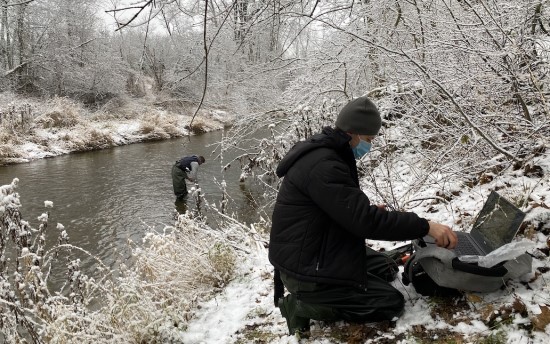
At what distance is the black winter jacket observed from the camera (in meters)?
2.35

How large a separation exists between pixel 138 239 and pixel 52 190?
4.75 m

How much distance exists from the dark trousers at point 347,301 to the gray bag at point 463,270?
0.97 feet

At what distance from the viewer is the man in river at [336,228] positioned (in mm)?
2361

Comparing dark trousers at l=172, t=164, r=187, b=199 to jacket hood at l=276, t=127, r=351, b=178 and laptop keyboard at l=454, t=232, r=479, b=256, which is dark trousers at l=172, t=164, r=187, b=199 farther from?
laptop keyboard at l=454, t=232, r=479, b=256

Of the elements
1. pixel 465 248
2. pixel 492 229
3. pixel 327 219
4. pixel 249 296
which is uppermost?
pixel 327 219

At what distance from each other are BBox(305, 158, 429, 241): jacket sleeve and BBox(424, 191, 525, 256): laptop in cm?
43

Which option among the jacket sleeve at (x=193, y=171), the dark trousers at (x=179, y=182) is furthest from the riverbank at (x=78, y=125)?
the jacket sleeve at (x=193, y=171)

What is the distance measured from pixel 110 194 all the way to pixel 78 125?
8.76 meters

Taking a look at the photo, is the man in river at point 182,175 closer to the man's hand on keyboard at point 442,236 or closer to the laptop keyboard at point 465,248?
the laptop keyboard at point 465,248

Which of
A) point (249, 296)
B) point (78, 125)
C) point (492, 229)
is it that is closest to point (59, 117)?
point (78, 125)

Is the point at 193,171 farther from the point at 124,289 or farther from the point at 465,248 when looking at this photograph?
the point at 465,248

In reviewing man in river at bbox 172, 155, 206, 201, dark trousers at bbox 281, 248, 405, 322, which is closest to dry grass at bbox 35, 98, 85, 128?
man in river at bbox 172, 155, 206, 201

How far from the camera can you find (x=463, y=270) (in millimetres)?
2391

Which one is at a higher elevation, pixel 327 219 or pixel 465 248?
pixel 327 219
